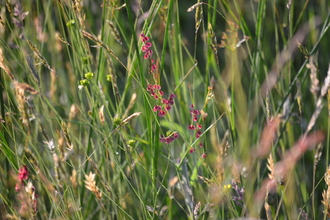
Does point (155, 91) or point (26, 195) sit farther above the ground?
point (155, 91)

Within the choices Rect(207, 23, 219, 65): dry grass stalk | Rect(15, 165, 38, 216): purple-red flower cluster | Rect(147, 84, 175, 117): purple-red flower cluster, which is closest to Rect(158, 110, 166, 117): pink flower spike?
Rect(147, 84, 175, 117): purple-red flower cluster

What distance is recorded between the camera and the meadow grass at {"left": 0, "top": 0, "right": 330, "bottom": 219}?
38.0 inches

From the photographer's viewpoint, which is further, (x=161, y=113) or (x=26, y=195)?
(x=161, y=113)

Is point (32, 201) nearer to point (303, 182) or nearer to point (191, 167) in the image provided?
→ point (191, 167)

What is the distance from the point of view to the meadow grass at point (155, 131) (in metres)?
0.96

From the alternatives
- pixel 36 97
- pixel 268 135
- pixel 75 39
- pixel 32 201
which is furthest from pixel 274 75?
pixel 32 201

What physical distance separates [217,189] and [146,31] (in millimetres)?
417

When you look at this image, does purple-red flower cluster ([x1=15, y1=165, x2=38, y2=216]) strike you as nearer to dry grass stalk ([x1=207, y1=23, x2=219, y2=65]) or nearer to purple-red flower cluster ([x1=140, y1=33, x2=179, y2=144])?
purple-red flower cluster ([x1=140, y1=33, x2=179, y2=144])

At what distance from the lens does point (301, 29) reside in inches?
77.5

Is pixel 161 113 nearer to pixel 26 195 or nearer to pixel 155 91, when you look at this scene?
pixel 155 91

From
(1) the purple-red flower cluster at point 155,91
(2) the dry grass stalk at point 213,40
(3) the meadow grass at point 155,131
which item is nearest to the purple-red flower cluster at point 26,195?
(3) the meadow grass at point 155,131

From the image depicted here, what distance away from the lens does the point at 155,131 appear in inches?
40.4

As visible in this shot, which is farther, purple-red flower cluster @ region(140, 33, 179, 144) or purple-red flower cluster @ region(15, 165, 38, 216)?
purple-red flower cluster @ region(140, 33, 179, 144)

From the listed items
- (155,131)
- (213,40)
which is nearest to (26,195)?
(155,131)
